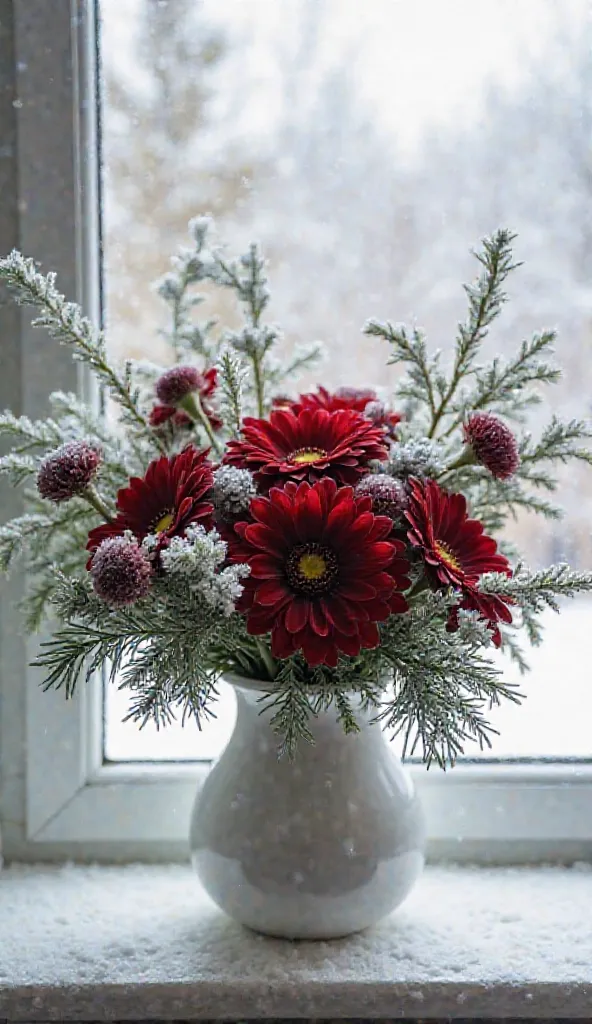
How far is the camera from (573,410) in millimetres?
1060

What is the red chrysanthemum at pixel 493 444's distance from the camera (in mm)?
751

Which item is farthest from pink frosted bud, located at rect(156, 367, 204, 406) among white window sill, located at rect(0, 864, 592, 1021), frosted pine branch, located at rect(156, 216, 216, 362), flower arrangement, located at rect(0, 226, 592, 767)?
white window sill, located at rect(0, 864, 592, 1021)

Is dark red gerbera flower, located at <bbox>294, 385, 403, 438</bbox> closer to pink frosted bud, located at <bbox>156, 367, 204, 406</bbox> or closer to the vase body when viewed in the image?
pink frosted bud, located at <bbox>156, 367, 204, 406</bbox>

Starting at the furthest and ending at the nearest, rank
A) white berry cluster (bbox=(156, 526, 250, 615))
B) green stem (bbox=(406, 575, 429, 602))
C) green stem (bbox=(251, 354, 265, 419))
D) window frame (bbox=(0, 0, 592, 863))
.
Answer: window frame (bbox=(0, 0, 592, 863)), green stem (bbox=(251, 354, 265, 419)), green stem (bbox=(406, 575, 429, 602)), white berry cluster (bbox=(156, 526, 250, 615))

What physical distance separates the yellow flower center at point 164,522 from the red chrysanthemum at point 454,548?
17cm

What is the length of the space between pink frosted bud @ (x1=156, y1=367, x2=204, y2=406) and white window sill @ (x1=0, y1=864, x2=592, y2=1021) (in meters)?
0.48

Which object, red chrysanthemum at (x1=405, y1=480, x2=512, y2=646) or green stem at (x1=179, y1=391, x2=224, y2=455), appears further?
green stem at (x1=179, y1=391, x2=224, y2=455)

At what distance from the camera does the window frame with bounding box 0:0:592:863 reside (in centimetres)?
98

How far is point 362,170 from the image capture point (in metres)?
1.03

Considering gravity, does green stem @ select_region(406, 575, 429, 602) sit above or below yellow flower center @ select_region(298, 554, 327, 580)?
below

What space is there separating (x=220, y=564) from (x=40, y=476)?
0.49 feet

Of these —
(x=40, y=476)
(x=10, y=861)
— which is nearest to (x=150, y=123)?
(x=40, y=476)

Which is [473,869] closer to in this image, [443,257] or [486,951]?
[486,951]

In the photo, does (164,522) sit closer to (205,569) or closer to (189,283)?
(205,569)
